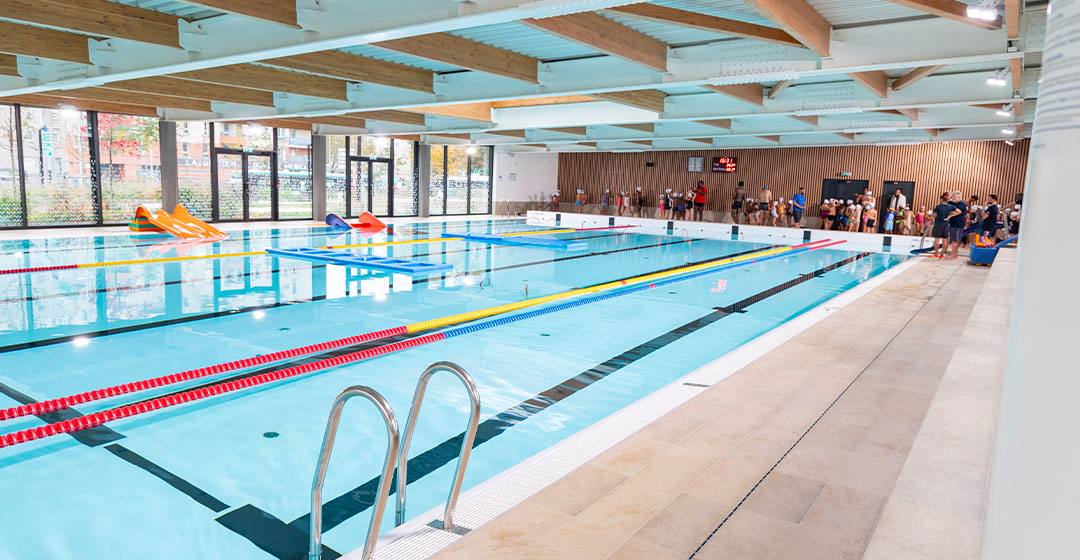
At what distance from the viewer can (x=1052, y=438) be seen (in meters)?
0.94

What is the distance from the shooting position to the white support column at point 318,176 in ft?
63.1

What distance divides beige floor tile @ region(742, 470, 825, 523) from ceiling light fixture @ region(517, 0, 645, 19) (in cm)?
328

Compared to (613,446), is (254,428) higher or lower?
lower

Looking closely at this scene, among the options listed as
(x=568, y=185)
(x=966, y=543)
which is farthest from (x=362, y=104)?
(x=568, y=185)

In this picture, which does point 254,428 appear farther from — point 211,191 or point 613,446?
point 211,191

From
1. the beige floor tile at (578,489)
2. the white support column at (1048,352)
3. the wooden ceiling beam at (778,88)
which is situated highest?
the wooden ceiling beam at (778,88)

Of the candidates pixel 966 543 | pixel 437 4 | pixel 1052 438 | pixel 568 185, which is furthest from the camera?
pixel 568 185

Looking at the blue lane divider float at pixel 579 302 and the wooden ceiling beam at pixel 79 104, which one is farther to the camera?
the wooden ceiling beam at pixel 79 104

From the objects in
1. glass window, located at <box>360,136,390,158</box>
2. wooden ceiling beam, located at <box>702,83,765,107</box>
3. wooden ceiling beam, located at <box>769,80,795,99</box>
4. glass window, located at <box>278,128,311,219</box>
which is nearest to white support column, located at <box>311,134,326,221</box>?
glass window, located at <box>278,128,311,219</box>

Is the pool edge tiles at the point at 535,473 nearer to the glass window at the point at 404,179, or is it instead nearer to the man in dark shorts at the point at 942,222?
the man in dark shorts at the point at 942,222

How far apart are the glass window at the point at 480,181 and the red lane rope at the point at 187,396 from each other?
2068 centimetres

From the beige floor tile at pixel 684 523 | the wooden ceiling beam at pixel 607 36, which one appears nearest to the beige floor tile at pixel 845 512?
the beige floor tile at pixel 684 523

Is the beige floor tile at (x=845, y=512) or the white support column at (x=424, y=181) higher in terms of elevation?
the white support column at (x=424, y=181)

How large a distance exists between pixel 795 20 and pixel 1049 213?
5301mm
